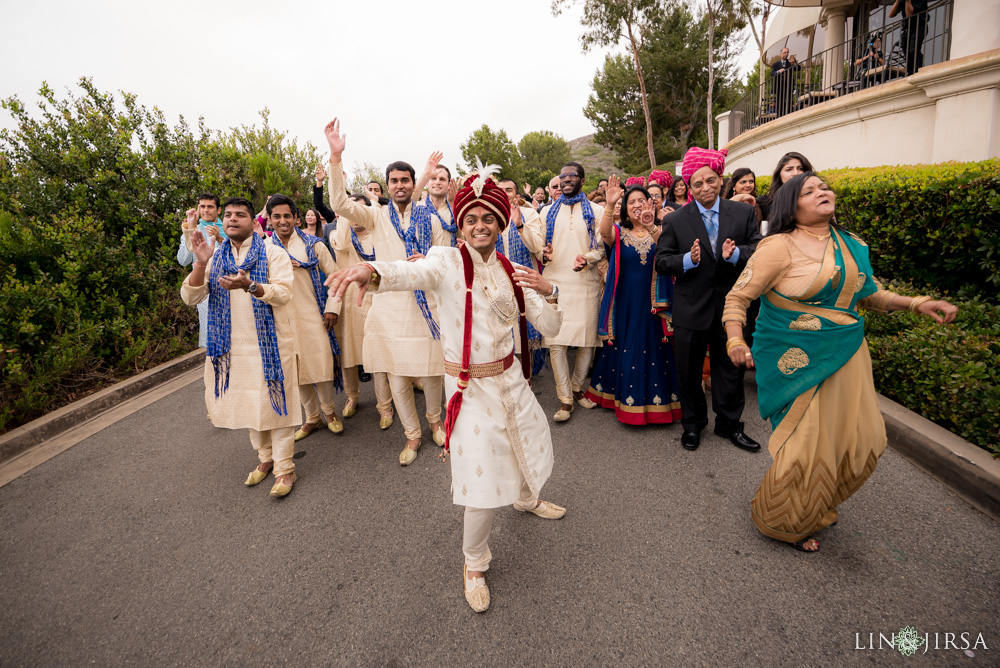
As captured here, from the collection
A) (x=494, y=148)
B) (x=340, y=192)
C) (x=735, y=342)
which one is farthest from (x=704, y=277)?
(x=494, y=148)

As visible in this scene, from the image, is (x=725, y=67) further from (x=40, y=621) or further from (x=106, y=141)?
(x=40, y=621)

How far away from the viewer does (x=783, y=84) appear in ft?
39.8

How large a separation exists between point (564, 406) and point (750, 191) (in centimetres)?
275

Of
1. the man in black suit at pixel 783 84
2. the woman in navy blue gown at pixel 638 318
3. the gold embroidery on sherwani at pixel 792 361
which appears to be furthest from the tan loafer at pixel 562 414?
the man in black suit at pixel 783 84

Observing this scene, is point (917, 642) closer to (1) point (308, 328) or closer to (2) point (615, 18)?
(1) point (308, 328)

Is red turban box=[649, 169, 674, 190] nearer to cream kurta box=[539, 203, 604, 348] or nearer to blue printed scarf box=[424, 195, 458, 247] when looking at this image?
cream kurta box=[539, 203, 604, 348]

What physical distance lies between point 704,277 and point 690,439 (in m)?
1.21

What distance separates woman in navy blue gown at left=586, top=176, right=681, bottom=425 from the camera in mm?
3969

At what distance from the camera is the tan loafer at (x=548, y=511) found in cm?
287

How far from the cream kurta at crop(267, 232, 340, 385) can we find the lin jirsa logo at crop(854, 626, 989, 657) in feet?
12.5

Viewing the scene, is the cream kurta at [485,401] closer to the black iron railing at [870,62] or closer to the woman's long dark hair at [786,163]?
the woman's long dark hair at [786,163]

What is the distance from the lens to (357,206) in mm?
3701

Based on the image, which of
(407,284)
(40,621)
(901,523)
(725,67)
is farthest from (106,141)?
(725,67)

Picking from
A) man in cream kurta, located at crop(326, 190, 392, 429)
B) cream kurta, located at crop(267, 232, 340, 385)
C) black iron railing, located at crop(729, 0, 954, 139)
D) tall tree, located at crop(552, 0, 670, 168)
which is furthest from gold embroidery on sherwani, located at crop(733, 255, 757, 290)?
tall tree, located at crop(552, 0, 670, 168)
